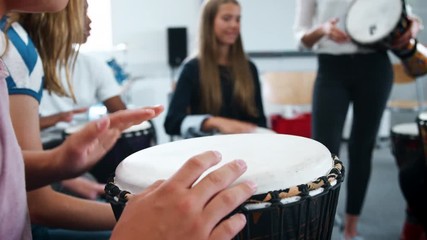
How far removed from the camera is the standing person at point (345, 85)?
5.21 ft

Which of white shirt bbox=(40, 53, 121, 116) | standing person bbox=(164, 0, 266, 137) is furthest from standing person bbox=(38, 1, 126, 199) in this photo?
standing person bbox=(164, 0, 266, 137)

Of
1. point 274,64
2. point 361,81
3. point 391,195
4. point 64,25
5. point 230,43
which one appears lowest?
point 391,195

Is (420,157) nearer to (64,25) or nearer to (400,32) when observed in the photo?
(400,32)

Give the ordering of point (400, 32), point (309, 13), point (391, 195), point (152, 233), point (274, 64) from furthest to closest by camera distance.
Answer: point (274, 64) < point (391, 195) < point (309, 13) < point (400, 32) < point (152, 233)

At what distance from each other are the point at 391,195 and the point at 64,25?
224cm

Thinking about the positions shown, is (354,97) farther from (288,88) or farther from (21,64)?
(288,88)

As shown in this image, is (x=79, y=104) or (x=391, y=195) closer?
(x=79, y=104)

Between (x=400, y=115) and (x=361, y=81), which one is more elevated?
(x=361, y=81)

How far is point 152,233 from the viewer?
425mm

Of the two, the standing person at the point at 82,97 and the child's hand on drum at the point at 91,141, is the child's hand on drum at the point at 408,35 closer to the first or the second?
the standing person at the point at 82,97

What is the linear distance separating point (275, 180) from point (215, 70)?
1305 millimetres

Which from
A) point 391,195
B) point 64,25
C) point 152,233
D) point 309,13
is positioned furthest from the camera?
point 391,195

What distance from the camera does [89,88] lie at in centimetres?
174

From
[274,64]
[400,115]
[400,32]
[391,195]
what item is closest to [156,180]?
[400,32]
